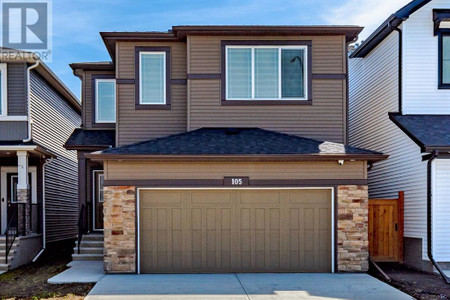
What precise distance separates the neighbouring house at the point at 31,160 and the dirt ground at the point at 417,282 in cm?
921

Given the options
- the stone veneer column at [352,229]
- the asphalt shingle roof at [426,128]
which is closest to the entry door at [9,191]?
the stone veneer column at [352,229]

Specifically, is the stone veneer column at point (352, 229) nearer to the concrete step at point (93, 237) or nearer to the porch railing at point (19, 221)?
the concrete step at point (93, 237)

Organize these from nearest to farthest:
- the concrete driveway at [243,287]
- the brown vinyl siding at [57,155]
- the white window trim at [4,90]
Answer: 1. the concrete driveway at [243,287]
2. the white window trim at [4,90]
3. the brown vinyl siding at [57,155]

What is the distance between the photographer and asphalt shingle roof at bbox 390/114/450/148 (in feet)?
35.3

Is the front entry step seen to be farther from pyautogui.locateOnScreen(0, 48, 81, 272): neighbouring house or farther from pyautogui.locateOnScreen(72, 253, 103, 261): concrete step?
pyautogui.locateOnScreen(0, 48, 81, 272): neighbouring house

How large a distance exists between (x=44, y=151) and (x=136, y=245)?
5169 mm

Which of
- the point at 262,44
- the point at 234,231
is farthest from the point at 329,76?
the point at 234,231

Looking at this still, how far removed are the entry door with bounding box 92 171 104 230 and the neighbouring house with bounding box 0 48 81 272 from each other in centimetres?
164

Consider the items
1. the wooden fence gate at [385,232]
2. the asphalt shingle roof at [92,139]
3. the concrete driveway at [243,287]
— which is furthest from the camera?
the asphalt shingle roof at [92,139]

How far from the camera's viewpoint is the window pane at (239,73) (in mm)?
12375

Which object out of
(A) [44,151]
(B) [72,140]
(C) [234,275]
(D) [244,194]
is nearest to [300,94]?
(D) [244,194]

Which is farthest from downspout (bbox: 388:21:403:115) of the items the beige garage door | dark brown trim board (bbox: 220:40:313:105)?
the beige garage door

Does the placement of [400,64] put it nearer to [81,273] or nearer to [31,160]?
[81,273]

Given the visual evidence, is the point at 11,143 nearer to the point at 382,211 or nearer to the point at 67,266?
the point at 67,266
